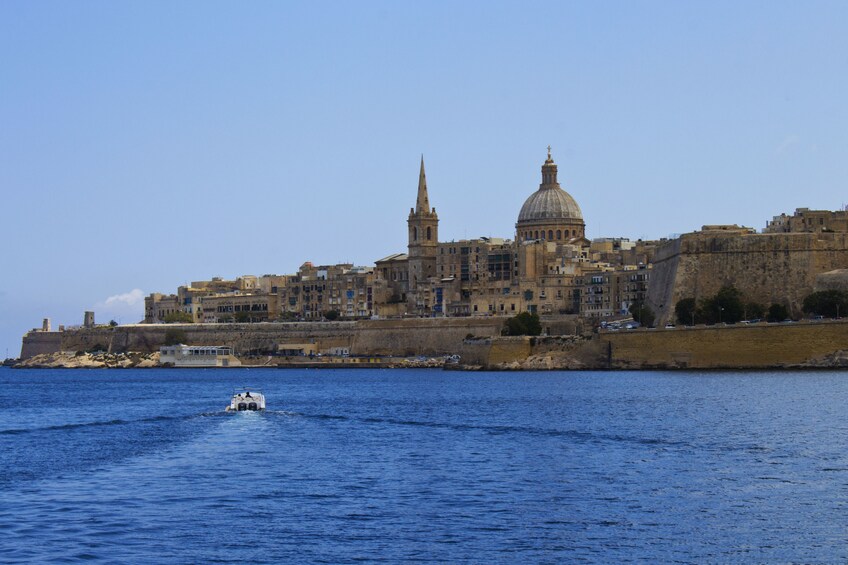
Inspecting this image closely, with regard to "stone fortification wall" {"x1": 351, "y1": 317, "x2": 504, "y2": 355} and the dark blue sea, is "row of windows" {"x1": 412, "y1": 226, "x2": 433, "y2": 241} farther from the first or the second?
the dark blue sea

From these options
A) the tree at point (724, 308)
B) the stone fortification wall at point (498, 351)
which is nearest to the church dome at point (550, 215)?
the stone fortification wall at point (498, 351)

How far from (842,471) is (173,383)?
38853 mm

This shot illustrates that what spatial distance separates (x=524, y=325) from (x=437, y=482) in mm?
43624

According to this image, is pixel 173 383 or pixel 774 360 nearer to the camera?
pixel 774 360

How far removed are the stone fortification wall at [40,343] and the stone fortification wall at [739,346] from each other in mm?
50144

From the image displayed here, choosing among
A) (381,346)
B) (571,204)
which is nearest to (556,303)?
(381,346)

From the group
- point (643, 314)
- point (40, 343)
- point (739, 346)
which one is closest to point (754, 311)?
point (739, 346)

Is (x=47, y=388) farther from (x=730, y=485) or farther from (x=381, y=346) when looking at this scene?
(x=730, y=485)

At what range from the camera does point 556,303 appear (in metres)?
75.1

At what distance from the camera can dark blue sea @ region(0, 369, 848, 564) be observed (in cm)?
1549

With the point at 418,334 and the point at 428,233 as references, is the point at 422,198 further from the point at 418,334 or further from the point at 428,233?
the point at 418,334

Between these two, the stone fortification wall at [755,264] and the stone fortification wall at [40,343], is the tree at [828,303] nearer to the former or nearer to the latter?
the stone fortification wall at [755,264]

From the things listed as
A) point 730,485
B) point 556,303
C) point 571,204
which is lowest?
point 730,485

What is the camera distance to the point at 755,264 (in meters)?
57.6
